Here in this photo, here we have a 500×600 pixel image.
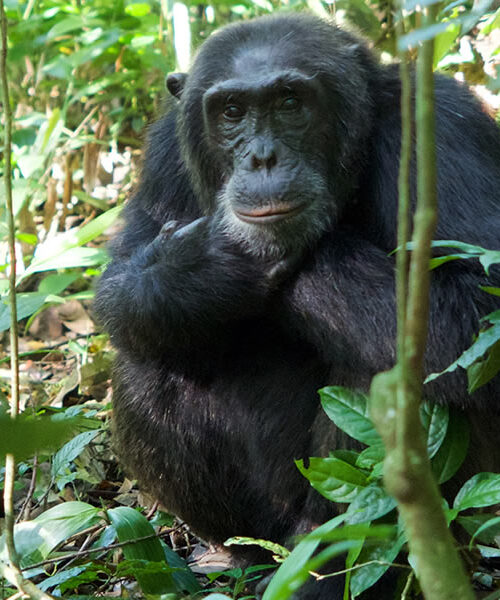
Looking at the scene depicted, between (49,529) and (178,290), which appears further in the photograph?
(178,290)

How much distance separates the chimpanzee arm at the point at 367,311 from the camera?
10.6 feet

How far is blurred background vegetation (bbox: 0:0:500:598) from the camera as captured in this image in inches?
140

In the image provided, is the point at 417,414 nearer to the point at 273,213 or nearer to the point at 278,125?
the point at 273,213

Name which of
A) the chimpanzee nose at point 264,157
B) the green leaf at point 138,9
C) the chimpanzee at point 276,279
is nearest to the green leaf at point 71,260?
the chimpanzee at point 276,279

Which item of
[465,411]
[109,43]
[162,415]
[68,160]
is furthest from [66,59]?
[465,411]

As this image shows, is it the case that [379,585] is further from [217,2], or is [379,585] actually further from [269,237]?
[217,2]

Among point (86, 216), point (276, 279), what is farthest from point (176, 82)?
point (86, 216)

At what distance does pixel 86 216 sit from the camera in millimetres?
7742

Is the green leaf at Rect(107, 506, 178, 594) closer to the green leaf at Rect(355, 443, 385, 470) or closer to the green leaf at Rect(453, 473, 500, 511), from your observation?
the green leaf at Rect(355, 443, 385, 470)

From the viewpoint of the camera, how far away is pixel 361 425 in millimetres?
2924

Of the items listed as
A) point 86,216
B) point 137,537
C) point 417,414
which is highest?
point 417,414

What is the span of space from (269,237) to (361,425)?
0.96 metres

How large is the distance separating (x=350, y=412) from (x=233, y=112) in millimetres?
1495

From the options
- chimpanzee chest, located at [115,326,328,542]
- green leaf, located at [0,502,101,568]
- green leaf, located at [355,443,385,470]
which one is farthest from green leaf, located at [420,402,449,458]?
green leaf, located at [0,502,101,568]
